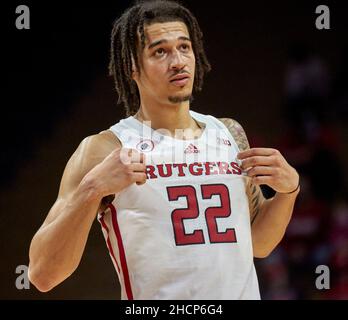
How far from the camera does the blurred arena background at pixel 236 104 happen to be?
142 inches

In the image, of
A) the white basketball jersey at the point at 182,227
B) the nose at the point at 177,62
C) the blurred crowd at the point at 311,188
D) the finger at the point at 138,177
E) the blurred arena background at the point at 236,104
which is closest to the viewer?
the finger at the point at 138,177

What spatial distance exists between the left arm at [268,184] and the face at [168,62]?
28cm

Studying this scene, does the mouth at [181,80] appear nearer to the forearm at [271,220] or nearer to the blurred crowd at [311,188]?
the forearm at [271,220]

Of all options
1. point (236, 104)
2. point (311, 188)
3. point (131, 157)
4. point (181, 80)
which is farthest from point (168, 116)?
point (311, 188)

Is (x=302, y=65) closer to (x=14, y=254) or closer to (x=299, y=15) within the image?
(x=299, y=15)

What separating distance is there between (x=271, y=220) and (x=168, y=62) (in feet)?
2.10

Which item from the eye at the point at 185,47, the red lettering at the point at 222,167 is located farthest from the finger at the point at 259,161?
the eye at the point at 185,47

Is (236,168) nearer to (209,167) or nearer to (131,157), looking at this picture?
(209,167)

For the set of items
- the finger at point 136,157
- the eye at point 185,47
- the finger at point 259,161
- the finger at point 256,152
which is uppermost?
the eye at point 185,47

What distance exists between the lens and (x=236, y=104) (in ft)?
12.4

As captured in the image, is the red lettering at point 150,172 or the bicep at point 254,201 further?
the bicep at point 254,201

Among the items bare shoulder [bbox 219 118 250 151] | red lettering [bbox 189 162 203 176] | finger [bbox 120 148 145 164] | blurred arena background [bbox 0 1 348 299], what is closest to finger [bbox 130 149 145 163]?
finger [bbox 120 148 145 164]

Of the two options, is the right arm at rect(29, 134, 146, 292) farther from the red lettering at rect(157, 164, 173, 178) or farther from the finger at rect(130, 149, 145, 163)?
the red lettering at rect(157, 164, 173, 178)

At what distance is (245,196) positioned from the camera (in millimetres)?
2393
